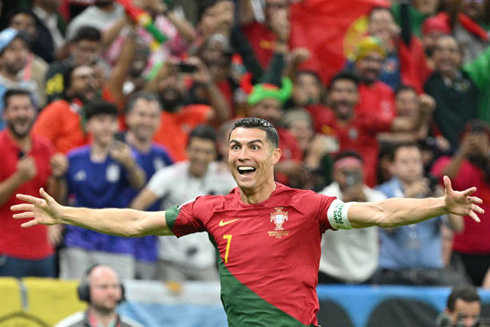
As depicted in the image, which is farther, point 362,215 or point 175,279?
point 175,279

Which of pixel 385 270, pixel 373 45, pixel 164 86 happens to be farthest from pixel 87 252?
pixel 373 45

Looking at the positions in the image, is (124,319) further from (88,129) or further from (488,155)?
(488,155)

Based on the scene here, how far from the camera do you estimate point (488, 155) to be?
1227 cm

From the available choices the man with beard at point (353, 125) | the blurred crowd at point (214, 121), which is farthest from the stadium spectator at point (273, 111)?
the man with beard at point (353, 125)

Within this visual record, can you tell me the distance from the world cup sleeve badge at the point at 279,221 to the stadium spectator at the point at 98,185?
12.5 feet

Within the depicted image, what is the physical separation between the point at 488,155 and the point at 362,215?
19.5 feet

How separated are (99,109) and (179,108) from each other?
6.29 ft

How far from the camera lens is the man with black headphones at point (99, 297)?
941cm

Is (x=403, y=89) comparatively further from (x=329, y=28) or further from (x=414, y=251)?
(x=414, y=251)

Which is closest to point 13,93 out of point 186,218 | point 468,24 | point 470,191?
point 186,218

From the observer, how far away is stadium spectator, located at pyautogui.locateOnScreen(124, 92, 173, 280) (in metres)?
10.9

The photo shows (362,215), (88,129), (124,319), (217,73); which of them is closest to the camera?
(362,215)

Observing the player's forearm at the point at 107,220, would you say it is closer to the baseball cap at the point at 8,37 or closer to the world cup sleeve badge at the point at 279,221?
the world cup sleeve badge at the point at 279,221

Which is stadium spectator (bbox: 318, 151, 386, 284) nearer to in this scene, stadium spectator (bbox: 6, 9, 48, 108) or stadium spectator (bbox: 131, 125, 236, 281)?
stadium spectator (bbox: 131, 125, 236, 281)
